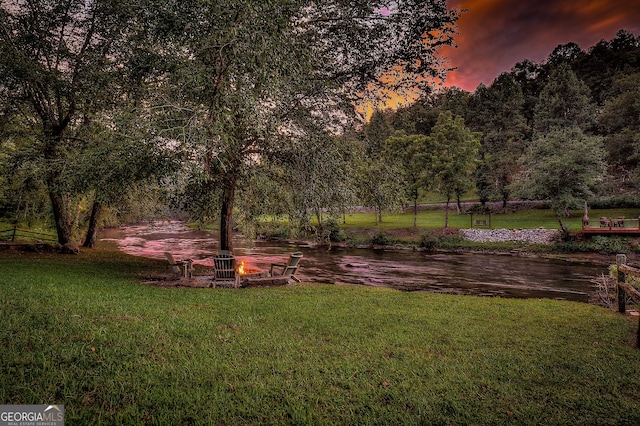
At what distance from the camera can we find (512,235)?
105ft

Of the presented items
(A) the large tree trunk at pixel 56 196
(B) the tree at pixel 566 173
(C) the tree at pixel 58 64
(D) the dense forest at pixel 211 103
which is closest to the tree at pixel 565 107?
(B) the tree at pixel 566 173

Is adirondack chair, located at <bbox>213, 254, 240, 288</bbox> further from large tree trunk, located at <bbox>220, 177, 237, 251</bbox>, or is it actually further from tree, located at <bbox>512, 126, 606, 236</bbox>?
tree, located at <bbox>512, 126, 606, 236</bbox>

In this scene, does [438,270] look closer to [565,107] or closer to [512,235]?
[512,235]

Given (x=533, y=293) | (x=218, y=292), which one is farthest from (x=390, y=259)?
(x=218, y=292)

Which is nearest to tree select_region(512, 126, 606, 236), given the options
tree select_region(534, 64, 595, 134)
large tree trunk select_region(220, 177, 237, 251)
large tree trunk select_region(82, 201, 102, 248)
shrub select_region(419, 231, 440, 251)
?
shrub select_region(419, 231, 440, 251)

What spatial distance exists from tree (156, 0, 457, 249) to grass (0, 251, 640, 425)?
365 centimetres

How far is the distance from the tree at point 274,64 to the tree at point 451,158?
26.0 m

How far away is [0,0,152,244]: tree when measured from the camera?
41.9 ft

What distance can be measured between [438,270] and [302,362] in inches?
728

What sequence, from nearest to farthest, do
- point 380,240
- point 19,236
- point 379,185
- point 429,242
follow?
1. point 379,185
2. point 19,236
3. point 429,242
4. point 380,240

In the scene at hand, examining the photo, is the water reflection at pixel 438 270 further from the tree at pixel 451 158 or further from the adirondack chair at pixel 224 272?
the tree at pixel 451 158

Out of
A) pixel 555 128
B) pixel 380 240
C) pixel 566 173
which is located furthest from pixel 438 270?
pixel 555 128

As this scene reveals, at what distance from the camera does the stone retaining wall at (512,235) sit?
29.9m

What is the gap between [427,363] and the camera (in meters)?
5.25
